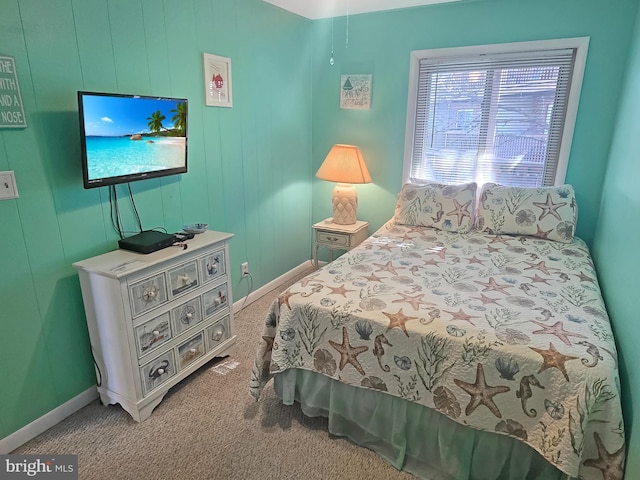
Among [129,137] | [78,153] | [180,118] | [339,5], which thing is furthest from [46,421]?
[339,5]

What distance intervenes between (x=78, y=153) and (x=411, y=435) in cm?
199

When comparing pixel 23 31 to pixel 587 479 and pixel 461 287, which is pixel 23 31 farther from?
pixel 587 479

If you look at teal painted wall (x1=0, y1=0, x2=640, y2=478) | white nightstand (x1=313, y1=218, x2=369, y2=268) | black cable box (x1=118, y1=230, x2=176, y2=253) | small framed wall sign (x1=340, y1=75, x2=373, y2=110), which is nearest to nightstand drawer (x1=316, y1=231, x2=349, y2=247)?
white nightstand (x1=313, y1=218, x2=369, y2=268)

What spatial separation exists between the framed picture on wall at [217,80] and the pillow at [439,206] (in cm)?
152

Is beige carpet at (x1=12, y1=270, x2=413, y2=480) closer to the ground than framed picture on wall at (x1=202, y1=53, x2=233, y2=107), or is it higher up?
closer to the ground

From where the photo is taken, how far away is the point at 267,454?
5.70 feet

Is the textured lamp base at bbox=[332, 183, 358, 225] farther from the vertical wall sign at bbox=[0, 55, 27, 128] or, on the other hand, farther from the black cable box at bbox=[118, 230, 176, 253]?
the vertical wall sign at bbox=[0, 55, 27, 128]

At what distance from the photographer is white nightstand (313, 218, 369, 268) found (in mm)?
3318

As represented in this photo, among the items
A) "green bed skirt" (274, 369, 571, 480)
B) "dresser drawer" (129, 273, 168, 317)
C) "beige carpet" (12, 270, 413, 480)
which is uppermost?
"dresser drawer" (129, 273, 168, 317)

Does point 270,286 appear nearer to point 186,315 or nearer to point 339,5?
point 186,315

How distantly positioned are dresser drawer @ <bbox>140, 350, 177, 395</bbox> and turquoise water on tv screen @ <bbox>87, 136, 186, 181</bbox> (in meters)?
0.94

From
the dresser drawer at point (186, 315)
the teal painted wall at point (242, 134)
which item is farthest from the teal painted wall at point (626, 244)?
the dresser drawer at point (186, 315)

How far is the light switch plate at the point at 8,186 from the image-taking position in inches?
62.0

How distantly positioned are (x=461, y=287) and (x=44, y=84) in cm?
211
